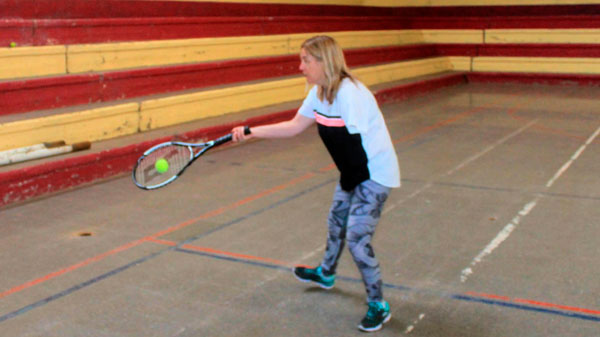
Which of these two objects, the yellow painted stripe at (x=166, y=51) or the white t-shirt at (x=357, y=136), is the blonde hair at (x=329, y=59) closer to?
the white t-shirt at (x=357, y=136)

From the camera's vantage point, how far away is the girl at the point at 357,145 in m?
3.13

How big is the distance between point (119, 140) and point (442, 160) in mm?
3104

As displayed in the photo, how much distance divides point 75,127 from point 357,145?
13.2 feet

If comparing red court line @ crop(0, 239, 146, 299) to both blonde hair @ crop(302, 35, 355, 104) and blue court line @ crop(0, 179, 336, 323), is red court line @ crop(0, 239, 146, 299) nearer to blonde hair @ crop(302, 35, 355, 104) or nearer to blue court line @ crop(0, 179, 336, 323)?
blue court line @ crop(0, 179, 336, 323)

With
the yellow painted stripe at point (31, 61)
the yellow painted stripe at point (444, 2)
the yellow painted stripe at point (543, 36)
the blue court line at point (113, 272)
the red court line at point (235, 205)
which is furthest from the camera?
the yellow painted stripe at point (444, 2)

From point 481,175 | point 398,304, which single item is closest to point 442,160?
point 481,175

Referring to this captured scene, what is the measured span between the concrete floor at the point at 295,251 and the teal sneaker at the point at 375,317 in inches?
1.9

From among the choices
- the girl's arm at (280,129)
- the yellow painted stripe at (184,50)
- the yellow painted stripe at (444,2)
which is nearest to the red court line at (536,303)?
the girl's arm at (280,129)

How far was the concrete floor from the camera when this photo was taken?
3.29m

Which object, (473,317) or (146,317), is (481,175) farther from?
(146,317)

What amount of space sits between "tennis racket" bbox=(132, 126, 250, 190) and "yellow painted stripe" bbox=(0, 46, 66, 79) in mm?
3567

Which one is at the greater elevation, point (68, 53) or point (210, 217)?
point (68, 53)

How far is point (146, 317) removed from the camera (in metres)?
3.33

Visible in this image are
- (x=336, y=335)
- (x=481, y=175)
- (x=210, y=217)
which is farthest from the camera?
(x=481, y=175)
